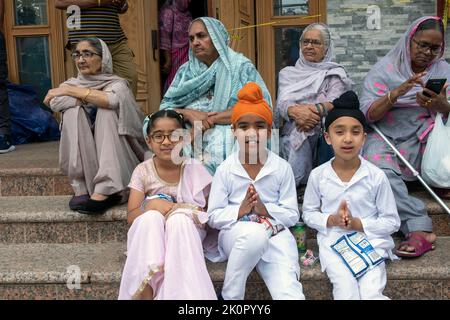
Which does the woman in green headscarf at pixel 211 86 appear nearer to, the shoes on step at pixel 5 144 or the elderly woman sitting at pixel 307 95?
the elderly woman sitting at pixel 307 95

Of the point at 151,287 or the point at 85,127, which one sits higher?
the point at 85,127

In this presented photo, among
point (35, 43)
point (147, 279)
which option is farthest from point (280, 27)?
point (147, 279)

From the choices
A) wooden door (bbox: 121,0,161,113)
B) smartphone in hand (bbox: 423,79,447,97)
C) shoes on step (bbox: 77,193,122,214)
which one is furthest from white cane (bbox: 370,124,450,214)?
wooden door (bbox: 121,0,161,113)

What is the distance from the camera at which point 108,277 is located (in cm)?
257

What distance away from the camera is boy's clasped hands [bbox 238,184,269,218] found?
244 centimetres

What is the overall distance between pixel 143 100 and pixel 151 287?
2.93 m

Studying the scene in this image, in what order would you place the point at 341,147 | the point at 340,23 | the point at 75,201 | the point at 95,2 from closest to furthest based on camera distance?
the point at 341,147
the point at 75,201
the point at 95,2
the point at 340,23

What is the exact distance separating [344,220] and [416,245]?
497 millimetres

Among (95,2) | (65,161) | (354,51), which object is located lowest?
(65,161)

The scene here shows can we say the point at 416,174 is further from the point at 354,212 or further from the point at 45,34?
the point at 45,34

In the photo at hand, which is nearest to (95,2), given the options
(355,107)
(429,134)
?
(355,107)

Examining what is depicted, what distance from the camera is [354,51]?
434cm

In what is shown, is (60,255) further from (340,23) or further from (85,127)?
(340,23)
